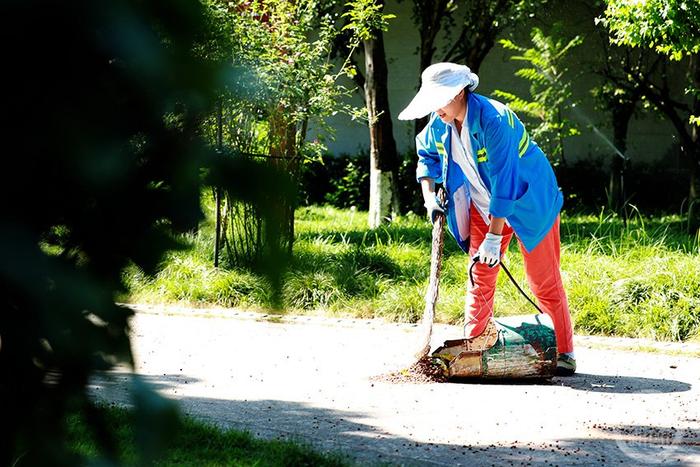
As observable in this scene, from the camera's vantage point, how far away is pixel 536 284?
6.57 m

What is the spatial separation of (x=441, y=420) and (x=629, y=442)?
37.4 inches

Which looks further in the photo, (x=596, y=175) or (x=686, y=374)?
(x=596, y=175)

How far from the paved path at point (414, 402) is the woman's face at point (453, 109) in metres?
1.60

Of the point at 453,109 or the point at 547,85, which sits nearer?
the point at 453,109

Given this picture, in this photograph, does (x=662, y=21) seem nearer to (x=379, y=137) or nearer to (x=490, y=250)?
(x=490, y=250)

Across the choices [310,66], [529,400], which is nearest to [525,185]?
[529,400]

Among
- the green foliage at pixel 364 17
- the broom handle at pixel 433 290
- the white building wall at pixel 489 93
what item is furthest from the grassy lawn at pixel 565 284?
the white building wall at pixel 489 93

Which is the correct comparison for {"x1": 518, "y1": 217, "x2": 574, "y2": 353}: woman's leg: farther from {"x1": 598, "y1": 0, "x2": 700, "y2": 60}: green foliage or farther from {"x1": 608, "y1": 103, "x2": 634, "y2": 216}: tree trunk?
{"x1": 608, "y1": 103, "x2": 634, "y2": 216}: tree trunk

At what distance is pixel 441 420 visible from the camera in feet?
17.8

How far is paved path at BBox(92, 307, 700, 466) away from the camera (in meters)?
4.91

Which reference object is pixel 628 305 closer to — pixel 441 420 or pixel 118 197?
pixel 441 420

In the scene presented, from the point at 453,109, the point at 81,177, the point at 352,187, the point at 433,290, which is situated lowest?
the point at 352,187

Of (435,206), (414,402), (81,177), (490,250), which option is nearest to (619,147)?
(435,206)

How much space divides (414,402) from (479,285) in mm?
1122
